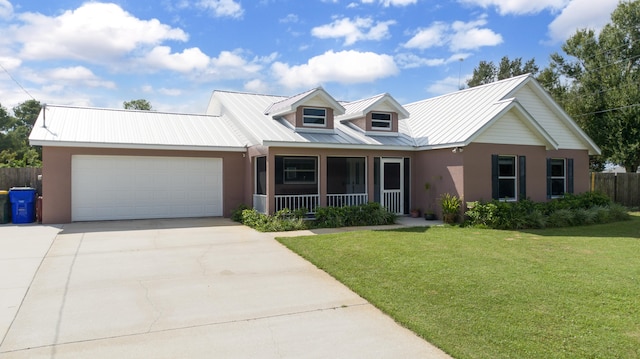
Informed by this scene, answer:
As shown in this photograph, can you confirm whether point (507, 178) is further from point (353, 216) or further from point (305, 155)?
point (305, 155)

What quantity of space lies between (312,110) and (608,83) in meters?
20.7

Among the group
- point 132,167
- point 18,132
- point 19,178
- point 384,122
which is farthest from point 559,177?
point 18,132

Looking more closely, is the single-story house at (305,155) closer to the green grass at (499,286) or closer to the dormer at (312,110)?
the dormer at (312,110)

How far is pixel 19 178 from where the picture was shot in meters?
15.0

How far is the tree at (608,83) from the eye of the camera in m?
23.3

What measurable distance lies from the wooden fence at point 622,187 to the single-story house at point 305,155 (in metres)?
3.10

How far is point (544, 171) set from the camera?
15133 mm

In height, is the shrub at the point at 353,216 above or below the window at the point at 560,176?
below

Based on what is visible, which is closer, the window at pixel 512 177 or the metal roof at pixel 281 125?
the metal roof at pixel 281 125

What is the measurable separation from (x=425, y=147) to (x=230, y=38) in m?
8.83

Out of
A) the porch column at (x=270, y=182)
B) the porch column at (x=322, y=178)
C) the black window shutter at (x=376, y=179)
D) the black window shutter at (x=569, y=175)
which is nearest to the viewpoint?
the porch column at (x=270, y=182)

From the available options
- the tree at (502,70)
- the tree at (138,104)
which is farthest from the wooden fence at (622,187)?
the tree at (138,104)

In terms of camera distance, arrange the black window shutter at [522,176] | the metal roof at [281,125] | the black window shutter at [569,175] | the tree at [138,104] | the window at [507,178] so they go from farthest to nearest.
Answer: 1. the tree at [138,104]
2. the black window shutter at [569,175]
3. the black window shutter at [522,176]
4. the window at [507,178]
5. the metal roof at [281,125]

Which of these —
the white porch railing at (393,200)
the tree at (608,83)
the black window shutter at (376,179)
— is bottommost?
the white porch railing at (393,200)
